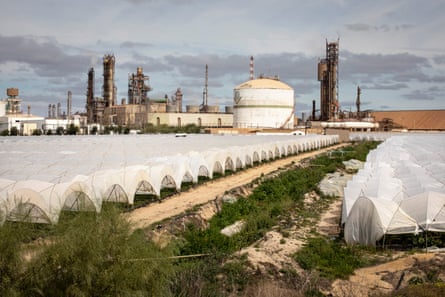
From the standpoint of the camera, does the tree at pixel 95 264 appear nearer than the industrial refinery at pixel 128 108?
Yes

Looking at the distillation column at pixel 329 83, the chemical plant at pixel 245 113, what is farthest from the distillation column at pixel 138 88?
the distillation column at pixel 329 83

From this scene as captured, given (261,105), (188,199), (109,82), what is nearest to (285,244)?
(188,199)

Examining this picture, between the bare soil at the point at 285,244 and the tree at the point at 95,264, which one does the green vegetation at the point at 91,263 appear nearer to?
the tree at the point at 95,264

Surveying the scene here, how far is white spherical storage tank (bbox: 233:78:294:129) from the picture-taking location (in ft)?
268

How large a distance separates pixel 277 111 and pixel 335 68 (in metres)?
16.1

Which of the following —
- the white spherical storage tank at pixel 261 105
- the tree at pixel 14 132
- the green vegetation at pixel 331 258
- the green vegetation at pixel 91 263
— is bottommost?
the green vegetation at pixel 331 258

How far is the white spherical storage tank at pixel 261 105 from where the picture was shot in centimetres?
8175

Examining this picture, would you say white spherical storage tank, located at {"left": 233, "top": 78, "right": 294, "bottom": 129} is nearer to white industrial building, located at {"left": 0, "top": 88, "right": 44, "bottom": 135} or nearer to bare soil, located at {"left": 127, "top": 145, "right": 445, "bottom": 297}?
white industrial building, located at {"left": 0, "top": 88, "right": 44, "bottom": 135}

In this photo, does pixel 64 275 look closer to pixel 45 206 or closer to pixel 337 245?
pixel 45 206

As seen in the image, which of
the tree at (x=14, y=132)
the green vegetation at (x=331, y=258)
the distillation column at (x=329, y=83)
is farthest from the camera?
the distillation column at (x=329, y=83)

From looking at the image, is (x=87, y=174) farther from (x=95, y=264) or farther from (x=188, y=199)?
(x=95, y=264)

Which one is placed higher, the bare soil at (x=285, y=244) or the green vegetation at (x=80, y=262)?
the green vegetation at (x=80, y=262)

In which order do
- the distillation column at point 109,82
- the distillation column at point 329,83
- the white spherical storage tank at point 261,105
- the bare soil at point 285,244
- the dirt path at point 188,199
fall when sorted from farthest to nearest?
the distillation column at point 329,83 → the white spherical storage tank at point 261,105 → the distillation column at point 109,82 → the dirt path at point 188,199 → the bare soil at point 285,244

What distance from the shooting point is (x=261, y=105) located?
81.7 metres
